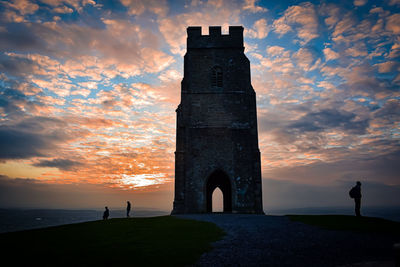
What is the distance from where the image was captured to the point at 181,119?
24469 millimetres

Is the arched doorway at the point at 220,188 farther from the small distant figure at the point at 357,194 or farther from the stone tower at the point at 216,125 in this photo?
the small distant figure at the point at 357,194

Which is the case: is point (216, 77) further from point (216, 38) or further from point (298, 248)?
point (298, 248)

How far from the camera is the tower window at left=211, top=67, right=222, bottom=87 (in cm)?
2528

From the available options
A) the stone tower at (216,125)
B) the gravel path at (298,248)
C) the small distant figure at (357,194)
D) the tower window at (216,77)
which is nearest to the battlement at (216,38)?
the stone tower at (216,125)

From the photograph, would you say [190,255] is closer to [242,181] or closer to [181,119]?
[242,181]

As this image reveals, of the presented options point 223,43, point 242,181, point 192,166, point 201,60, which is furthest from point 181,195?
point 223,43

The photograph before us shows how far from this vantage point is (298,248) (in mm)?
7848

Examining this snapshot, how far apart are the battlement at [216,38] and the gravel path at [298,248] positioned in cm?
1949

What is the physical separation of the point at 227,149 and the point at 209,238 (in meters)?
14.4

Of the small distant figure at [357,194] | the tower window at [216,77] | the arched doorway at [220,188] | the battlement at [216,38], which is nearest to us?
the small distant figure at [357,194]

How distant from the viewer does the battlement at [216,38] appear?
25.9 m

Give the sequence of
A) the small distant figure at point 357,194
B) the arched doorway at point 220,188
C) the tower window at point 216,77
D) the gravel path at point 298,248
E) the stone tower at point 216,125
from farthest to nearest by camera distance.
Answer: the arched doorway at point 220,188, the tower window at point 216,77, the stone tower at point 216,125, the small distant figure at point 357,194, the gravel path at point 298,248

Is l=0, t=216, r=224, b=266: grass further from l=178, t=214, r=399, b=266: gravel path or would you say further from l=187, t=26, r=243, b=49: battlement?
l=187, t=26, r=243, b=49: battlement

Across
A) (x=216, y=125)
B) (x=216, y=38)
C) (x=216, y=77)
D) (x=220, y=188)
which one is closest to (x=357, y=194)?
(x=216, y=125)
